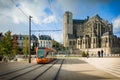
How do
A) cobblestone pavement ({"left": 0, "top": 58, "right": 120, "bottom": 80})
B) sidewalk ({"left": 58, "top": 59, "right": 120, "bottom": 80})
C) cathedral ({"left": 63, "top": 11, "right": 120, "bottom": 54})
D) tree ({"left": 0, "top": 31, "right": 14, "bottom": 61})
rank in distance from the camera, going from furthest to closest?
cathedral ({"left": 63, "top": 11, "right": 120, "bottom": 54}), tree ({"left": 0, "top": 31, "right": 14, "bottom": 61}), sidewalk ({"left": 58, "top": 59, "right": 120, "bottom": 80}), cobblestone pavement ({"left": 0, "top": 58, "right": 120, "bottom": 80})

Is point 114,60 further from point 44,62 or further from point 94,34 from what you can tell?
point 94,34

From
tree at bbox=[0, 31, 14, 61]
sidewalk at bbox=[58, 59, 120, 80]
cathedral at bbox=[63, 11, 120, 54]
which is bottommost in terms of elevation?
sidewalk at bbox=[58, 59, 120, 80]

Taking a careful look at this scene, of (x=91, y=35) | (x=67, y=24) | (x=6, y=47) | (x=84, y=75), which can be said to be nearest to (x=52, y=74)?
(x=84, y=75)

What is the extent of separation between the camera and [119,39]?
159 metres

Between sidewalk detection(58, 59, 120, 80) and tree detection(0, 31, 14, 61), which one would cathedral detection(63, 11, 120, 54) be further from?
sidewalk detection(58, 59, 120, 80)

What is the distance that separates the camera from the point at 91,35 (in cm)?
17188

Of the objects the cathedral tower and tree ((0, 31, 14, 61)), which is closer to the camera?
tree ((0, 31, 14, 61))

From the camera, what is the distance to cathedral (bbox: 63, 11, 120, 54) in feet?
500

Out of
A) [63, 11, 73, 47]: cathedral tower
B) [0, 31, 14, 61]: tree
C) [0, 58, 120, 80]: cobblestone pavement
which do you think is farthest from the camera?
[63, 11, 73, 47]: cathedral tower

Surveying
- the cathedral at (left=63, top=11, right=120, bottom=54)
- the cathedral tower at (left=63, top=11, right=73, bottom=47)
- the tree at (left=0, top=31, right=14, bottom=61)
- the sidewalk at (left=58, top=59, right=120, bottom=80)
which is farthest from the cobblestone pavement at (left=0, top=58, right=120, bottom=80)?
the cathedral tower at (left=63, top=11, right=73, bottom=47)

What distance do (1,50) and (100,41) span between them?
10817 cm

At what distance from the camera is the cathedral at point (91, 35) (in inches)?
Result: 6004

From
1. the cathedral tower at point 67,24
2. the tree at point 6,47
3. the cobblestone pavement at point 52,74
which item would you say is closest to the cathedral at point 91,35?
the cathedral tower at point 67,24

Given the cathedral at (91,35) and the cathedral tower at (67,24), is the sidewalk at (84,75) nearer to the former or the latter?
the cathedral at (91,35)
